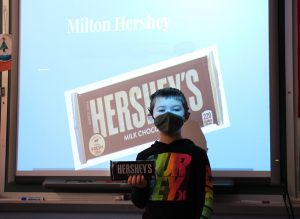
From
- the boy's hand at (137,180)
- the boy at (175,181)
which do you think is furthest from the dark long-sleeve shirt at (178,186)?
the boy's hand at (137,180)

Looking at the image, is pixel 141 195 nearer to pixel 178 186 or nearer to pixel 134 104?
pixel 178 186

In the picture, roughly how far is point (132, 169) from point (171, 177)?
0.20 metres

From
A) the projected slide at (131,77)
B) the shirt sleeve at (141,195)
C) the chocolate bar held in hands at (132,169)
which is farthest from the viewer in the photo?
the projected slide at (131,77)

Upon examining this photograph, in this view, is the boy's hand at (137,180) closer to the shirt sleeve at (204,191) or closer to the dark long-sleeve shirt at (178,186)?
the dark long-sleeve shirt at (178,186)

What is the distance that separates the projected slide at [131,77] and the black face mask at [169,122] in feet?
1.98

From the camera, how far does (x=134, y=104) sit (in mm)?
2729

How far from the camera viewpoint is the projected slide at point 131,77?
2.58 m

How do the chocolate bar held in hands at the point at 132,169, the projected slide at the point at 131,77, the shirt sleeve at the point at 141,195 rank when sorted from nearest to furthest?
the chocolate bar held in hands at the point at 132,169 → the shirt sleeve at the point at 141,195 → the projected slide at the point at 131,77

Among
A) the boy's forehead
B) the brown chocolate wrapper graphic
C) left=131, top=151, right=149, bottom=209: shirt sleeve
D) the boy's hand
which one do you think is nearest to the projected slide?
the brown chocolate wrapper graphic

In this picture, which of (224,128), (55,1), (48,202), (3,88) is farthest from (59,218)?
(55,1)

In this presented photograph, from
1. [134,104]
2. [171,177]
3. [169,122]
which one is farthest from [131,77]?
[171,177]

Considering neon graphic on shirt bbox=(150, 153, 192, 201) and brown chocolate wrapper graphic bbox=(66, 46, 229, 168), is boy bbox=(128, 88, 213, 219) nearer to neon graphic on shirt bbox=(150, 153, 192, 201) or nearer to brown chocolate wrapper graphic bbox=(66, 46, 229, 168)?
neon graphic on shirt bbox=(150, 153, 192, 201)

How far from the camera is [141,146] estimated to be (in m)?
2.70

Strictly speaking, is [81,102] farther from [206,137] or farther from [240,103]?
[240,103]
